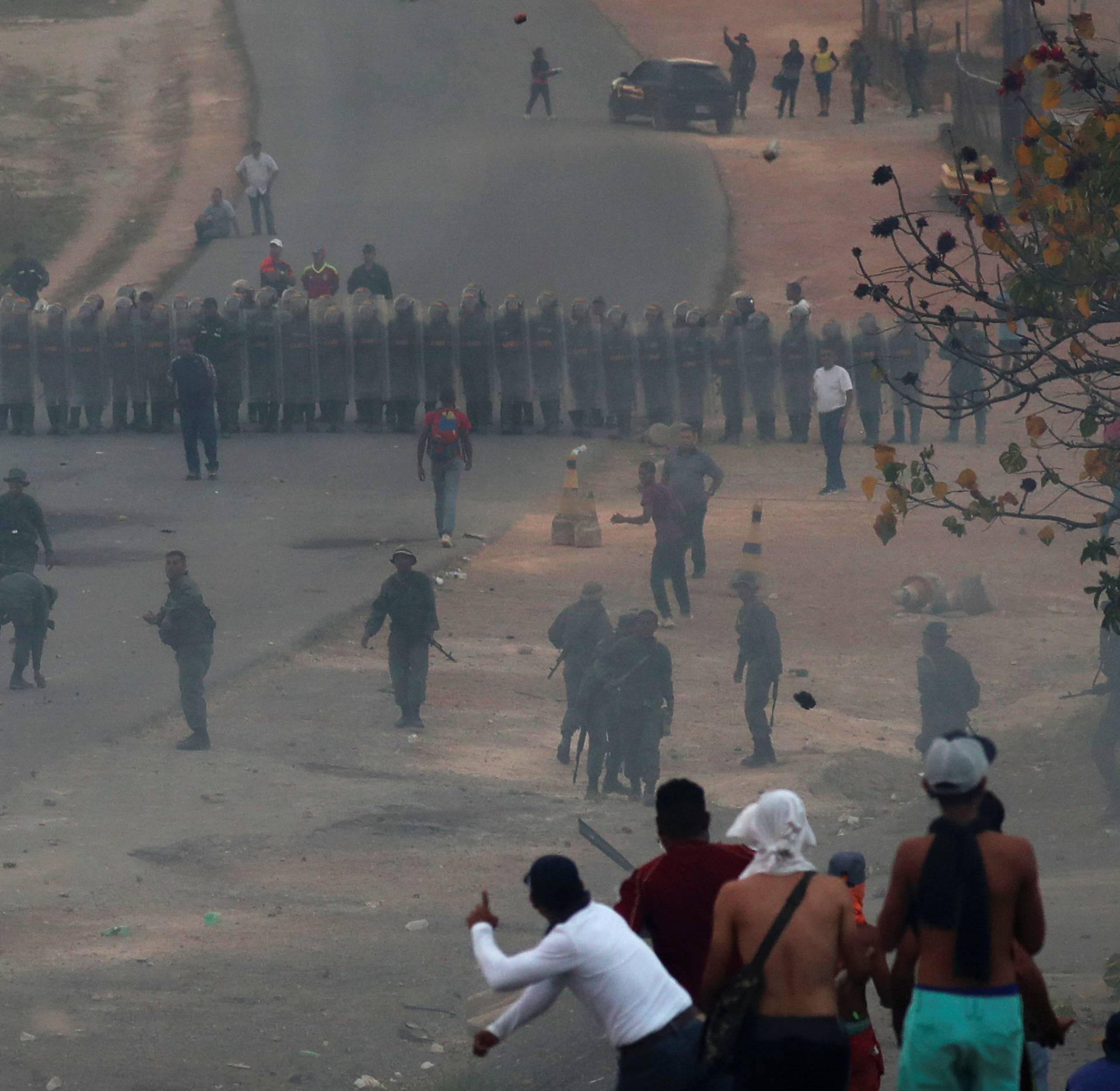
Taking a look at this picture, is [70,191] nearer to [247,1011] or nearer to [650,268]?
[650,268]

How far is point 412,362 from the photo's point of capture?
2234 centimetres

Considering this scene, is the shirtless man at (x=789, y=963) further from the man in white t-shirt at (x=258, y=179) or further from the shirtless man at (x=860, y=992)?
the man in white t-shirt at (x=258, y=179)

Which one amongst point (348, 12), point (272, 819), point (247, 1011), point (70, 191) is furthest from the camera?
point (348, 12)

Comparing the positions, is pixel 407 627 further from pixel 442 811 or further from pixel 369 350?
pixel 369 350

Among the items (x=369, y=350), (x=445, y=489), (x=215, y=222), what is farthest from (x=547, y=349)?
(x=215, y=222)

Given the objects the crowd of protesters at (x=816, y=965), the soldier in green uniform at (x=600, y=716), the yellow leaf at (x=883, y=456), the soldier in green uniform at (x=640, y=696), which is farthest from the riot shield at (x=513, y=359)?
the crowd of protesters at (x=816, y=965)

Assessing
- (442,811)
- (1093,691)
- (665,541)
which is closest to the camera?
(442,811)

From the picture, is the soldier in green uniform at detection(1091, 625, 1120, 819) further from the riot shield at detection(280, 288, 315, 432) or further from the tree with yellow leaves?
the riot shield at detection(280, 288, 315, 432)

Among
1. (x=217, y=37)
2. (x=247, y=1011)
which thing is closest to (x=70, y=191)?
(x=217, y=37)

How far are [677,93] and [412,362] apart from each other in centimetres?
1791

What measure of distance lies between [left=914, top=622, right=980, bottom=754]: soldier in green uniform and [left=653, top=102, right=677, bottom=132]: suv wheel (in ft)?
→ 92.0

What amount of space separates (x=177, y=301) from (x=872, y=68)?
86.0 ft

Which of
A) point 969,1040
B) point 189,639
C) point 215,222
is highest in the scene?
point 215,222

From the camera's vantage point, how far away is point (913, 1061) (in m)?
4.07
